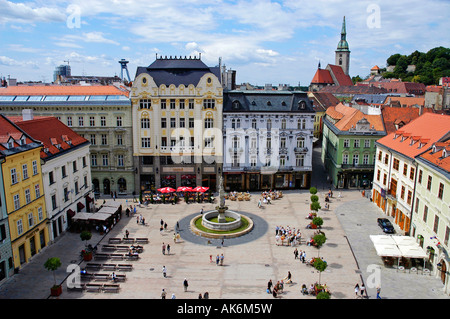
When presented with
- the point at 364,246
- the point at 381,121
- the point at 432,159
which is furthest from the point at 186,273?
the point at 381,121

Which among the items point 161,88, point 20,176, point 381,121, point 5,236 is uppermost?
point 161,88

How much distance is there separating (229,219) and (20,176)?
86.5 feet

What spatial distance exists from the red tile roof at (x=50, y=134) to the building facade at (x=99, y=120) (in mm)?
8567

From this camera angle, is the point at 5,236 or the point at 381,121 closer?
the point at 5,236

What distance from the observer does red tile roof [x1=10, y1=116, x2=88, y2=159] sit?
150ft

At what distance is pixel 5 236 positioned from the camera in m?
35.6

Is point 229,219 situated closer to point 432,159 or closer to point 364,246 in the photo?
point 364,246

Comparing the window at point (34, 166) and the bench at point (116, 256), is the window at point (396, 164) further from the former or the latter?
the window at point (34, 166)

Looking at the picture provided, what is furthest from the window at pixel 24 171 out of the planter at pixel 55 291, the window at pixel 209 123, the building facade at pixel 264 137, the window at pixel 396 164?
the window at pixel 396 164

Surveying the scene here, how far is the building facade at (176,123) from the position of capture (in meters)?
63.8

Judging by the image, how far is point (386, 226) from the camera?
156 feet

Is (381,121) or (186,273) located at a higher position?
(381,121)

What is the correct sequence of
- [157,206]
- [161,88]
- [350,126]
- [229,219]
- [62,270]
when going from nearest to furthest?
[62,270], [229,219], [157,206], [161,88], [350,126]

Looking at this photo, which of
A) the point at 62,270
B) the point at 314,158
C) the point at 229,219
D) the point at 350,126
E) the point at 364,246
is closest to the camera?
the point at 62,270
